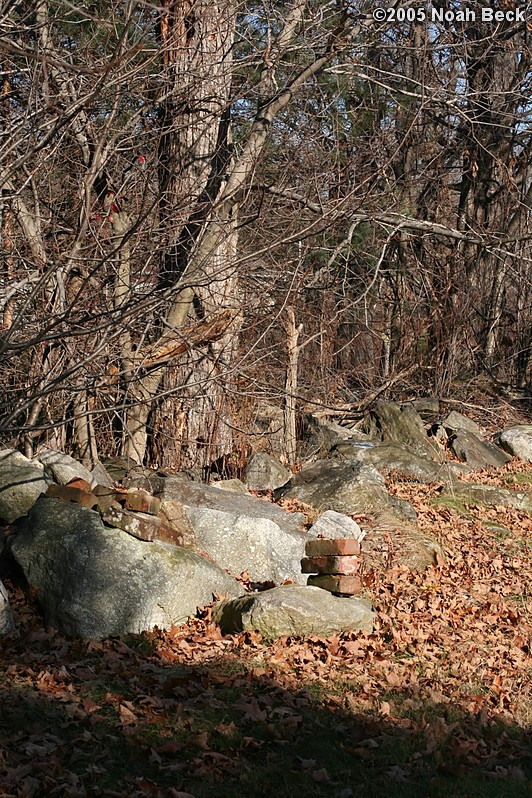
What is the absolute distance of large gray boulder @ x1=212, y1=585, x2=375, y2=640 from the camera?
642cm

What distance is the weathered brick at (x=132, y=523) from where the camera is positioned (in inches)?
276

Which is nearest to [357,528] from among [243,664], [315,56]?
[243,664]

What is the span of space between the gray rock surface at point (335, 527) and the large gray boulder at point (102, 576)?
1.74 meters

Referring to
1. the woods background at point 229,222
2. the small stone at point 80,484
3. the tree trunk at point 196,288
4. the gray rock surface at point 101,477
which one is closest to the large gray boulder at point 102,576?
the small stone at point 80,484

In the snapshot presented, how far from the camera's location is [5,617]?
6.41 metres

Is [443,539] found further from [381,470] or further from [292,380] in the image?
[292,380]

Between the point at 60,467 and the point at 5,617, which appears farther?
the point at 60,467

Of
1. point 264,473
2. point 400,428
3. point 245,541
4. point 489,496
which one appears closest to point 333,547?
point 245,541

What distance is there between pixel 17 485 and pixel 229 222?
114 inches

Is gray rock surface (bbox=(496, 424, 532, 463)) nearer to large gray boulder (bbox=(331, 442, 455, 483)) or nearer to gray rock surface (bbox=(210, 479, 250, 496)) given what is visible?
large gray boulder (bbox=(331, 442, 455, 483))

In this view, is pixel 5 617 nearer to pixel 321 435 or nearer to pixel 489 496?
pixel 321 435

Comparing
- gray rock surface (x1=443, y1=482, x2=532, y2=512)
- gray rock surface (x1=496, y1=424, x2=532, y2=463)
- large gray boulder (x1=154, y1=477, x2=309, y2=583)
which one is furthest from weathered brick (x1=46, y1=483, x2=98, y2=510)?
gray rock surface (x1=496, y1=424, x2=532, y2=463)

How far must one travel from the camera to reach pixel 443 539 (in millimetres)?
9711

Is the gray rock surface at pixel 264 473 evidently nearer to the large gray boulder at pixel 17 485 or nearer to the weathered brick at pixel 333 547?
the large gray boulder at pixel 17 485
